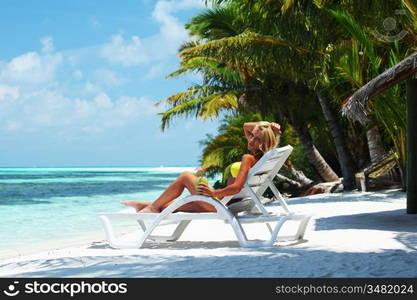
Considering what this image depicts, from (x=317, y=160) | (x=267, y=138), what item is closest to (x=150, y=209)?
(x=267, y=138)

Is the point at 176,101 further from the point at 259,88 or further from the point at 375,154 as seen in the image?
the point at 375,154

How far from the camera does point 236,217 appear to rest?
231 inches

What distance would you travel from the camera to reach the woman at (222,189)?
579 cm

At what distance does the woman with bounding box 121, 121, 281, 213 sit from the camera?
5785 mm

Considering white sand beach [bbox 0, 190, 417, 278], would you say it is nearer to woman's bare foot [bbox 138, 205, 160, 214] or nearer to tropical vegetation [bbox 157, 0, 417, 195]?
woman's bare foot [bbox 138, 205, 160, 214]

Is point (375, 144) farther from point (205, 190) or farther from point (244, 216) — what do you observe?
point (205, 190)

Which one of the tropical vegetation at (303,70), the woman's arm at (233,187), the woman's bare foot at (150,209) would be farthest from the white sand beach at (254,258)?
the tropical vegetation at (303,70)

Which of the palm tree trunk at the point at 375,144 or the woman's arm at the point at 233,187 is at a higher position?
the palm tree trunk at the point at 375,144

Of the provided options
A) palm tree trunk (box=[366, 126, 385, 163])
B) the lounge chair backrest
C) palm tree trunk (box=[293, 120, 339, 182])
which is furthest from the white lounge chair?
palm tree trunk (box=[293, 120, 339, 182])

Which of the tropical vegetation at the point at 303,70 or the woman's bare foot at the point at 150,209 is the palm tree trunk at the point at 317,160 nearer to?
the tropical vegetation at the point at 303,70

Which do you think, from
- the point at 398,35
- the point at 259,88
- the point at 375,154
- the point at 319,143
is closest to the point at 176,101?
the point at 259,88

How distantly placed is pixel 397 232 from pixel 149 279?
3487mm

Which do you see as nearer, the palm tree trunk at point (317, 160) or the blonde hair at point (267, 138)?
the blonde hair at point (267, 138)

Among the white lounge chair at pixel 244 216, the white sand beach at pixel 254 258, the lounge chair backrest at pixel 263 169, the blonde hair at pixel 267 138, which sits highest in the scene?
the blonde hair at pixel 267 138
